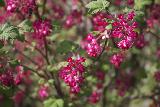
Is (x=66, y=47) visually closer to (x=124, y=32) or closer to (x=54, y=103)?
(x=54, y=103)

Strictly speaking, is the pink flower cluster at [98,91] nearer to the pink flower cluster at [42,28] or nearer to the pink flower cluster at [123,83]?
the pink flower cluster at [123,83]

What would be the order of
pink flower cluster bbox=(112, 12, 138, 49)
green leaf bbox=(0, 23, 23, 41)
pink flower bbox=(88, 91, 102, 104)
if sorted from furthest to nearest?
pink flower bbox=(88, 91, 102, 104) → green leaf bbox=(0, 23, 23, 41) → pink flower cluster bbox=(112, 12, 138, 49)

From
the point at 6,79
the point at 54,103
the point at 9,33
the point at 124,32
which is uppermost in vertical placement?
the point at 9,33

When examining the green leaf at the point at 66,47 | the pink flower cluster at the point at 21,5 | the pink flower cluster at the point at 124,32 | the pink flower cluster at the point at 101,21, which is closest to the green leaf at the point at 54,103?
the green leaf at the point at 66,47

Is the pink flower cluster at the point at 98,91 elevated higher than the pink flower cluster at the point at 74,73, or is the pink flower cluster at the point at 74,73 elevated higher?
the pink flower cluster at the point at 74,73

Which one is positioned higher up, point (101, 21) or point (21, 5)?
point (21, 5)

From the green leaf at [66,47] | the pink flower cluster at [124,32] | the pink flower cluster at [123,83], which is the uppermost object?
the pink flower cluster at [124,32]

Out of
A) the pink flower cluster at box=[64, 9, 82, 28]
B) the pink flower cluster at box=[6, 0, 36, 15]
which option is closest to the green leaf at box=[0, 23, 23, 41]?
the pink flower cluster at box=[6, 0, 36, 15]

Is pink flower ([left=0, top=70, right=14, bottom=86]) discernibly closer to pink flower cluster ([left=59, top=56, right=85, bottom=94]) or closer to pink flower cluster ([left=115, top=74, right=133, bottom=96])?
pink flower cluster ([left=59, top=56, right=85, bottom=94])

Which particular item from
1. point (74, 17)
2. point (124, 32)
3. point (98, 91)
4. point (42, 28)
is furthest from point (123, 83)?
point (124, 32)
